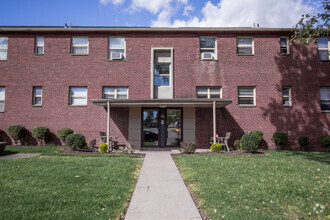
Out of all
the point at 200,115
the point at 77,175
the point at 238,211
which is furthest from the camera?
the point at 200,115

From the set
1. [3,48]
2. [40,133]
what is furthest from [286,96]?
[3,48]

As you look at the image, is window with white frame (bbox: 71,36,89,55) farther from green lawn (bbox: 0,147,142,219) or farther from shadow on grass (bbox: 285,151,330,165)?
shadow on grass (bbox: 285,151,330,165)

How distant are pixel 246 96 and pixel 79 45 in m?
11.3

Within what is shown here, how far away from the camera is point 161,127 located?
1380 cm

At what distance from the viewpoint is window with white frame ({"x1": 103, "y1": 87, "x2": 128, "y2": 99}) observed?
552 inches

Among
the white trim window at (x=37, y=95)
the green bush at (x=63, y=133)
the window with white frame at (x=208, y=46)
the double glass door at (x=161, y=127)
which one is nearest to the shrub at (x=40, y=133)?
the green bush at (x=63, y=133)

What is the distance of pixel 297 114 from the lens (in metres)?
13.8

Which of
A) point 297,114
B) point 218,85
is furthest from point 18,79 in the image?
point 297,114

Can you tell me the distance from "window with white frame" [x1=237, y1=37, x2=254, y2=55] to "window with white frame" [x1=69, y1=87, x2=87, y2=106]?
1039 cm

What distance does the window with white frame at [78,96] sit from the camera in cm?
1404

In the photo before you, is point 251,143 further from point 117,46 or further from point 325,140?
point 117,46

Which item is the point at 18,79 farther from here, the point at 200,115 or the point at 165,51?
the point at 200,115

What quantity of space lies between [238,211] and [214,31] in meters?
12.8

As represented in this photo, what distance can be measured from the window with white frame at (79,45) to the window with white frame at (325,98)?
15.4 metres
